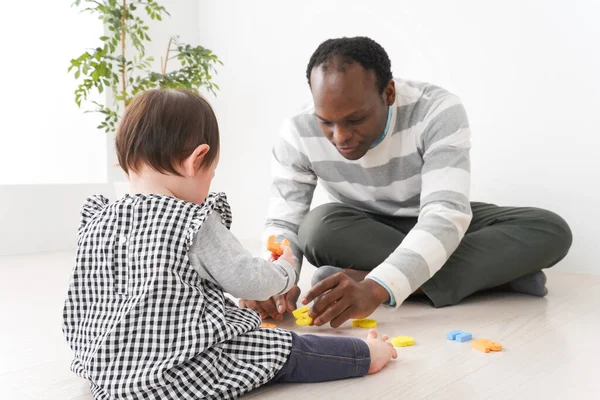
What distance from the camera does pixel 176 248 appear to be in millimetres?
851

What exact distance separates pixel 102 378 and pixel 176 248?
0.21 metres

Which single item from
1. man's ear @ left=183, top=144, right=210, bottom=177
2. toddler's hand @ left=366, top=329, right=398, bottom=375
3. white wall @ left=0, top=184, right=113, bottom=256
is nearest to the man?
toddler's hand @ left=366, top=329, right=398, bottom=375

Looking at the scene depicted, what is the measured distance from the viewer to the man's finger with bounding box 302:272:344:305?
115cm

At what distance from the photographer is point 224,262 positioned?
882mm

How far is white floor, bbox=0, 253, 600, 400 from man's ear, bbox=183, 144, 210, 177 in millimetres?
361

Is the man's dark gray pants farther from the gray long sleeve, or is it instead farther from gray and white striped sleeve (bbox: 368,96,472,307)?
the gray long sleeve

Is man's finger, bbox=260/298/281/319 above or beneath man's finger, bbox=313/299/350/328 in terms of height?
beneath

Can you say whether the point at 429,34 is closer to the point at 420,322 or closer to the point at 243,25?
the point at 243,25

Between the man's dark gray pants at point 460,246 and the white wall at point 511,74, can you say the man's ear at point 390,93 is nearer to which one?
the man's dark gray pants at point 460,246

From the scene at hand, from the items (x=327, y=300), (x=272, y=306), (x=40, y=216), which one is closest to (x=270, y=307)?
(x=272, y=306)

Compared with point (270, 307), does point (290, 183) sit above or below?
above

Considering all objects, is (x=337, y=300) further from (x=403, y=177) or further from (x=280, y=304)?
(x=403, y=177)

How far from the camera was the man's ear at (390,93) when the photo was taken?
1482 millimetres

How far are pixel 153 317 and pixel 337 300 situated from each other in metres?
0.44
